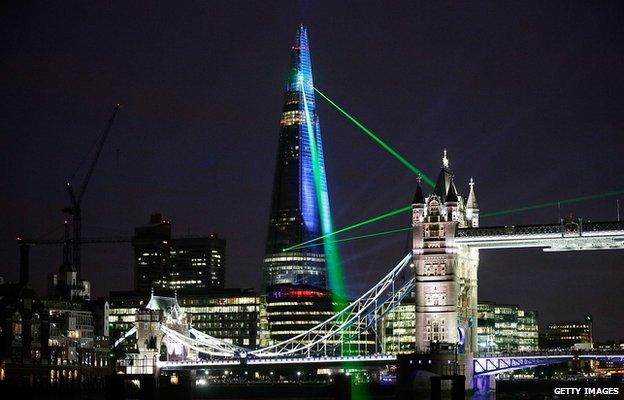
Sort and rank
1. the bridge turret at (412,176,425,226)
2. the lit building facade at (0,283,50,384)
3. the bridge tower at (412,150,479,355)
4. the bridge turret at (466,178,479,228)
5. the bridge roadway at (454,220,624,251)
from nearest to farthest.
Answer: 1. the bridge roadway at (454,220,624,251)
2. the bridge tower at (412,150,479,355)
3. the bridge turret at (412,176,425,226)
4. the bridge turret at (466,178,479,228)
5. the lit building facade at (0,283,50,384)

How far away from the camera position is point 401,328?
194625 millimetres

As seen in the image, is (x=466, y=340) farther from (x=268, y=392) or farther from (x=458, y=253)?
(x=268, y=392)

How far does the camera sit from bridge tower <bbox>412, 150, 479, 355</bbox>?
381ft

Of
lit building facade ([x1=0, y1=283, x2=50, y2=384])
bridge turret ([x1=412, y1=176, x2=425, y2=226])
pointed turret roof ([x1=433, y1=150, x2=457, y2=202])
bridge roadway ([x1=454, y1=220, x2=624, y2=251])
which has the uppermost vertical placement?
pointed turret roof ([x1=433, y1=150, x2=457, y2=202])

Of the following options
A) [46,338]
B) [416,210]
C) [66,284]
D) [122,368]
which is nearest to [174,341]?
[122,368]

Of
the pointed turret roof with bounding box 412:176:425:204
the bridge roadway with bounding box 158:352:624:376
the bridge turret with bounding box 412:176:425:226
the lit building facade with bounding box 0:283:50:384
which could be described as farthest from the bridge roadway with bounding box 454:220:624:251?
the lit building facade with bounding box 0:283:50:384

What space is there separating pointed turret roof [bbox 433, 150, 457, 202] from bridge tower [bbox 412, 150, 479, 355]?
1.14 feet

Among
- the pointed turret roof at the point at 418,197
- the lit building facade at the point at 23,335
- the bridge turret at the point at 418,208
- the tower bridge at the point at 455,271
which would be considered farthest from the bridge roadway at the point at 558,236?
the lit building facade at the point at 23,335

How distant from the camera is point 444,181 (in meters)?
122

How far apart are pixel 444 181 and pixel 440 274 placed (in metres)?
9.90

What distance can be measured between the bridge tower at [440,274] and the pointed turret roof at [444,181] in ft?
1.14

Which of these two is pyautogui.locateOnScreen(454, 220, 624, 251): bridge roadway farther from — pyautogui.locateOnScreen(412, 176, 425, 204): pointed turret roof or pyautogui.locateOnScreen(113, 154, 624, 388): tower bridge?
pyautogui.locateOnScreen(412, 176, 425, 204): pointed turret roof

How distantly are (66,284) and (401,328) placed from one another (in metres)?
51.1

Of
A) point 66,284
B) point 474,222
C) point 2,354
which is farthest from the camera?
point 66,284
